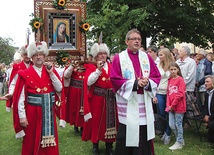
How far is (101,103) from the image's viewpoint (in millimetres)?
5484

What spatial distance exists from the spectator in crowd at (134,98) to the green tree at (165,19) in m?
8.90

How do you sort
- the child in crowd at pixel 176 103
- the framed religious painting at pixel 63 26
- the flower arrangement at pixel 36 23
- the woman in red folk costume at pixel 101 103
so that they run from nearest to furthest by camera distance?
the woman in red folk costume at pixel 101 103 → the flower arrangement at pixel 36 23 → the framed religious painting at pixel 63 26 → the child in crowd at pixel 176 103

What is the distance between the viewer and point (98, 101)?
18.0ft

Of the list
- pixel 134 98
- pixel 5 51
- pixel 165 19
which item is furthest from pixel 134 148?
pixel 5 51

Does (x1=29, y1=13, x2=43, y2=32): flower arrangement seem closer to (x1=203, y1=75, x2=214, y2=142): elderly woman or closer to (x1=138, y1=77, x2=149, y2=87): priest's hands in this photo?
(x1=138, y1=77, x2=149, y2=87): priest's hands

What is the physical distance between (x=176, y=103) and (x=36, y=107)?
2852mm

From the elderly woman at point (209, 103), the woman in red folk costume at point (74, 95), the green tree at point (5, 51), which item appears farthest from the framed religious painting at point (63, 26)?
the green tree at point (5, 51)

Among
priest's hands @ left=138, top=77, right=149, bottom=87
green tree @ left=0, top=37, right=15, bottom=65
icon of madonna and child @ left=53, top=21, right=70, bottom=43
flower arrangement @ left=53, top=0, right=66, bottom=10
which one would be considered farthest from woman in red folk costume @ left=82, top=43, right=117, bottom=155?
green tree @ left=0, top=37, right=15, bottom=65

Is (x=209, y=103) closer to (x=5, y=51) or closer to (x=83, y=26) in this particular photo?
(x=83, y=26)

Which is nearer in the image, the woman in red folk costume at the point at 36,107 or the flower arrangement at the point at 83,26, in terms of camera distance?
the woman in red folk costume at the point at 36,107

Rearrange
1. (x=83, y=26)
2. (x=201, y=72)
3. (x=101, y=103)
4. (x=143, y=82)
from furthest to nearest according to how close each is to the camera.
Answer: (x=201, y=72) → (x=83, y=26) → (x=101, y=103) → (x=143, y=82)

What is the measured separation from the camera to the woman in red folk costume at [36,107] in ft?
14.2

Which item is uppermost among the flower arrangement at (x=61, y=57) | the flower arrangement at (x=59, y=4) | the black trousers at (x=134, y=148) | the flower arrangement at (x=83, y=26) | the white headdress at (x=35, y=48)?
the flower arrangement at (x=59, y=4)

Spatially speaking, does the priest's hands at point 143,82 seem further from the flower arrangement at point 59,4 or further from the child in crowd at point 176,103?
the flower arrangement at point 59,4
